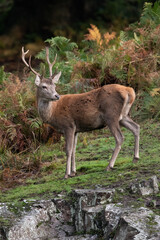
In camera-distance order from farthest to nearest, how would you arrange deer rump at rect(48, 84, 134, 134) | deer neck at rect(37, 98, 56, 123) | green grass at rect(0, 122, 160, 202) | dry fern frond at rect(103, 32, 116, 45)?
1. dry fern frond at rect(103, 32, 116, 45)
2. deer neck at rect(37, 98, 56, 123)
3. deer rump at rect(48, 84, 134, 134)
4. green grass at rect(0, 122, 160, 202)

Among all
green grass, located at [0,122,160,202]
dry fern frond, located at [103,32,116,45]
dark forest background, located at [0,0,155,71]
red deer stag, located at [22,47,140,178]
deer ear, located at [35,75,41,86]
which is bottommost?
green grass, located at [0,122,160,202]

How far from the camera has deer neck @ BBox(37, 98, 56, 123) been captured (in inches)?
320

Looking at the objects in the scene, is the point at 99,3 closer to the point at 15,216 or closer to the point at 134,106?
the point at 134,106

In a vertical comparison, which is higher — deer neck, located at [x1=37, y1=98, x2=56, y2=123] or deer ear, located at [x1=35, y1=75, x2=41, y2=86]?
deer ear, located at [x1=35, y1=75, x2=41, y2=86]

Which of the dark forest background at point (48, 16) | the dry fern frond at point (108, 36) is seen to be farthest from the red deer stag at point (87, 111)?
the dark forest background at point (48, 16)

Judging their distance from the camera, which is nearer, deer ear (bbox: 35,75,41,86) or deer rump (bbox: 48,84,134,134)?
deer rump (bbox: 48,84,134,134)

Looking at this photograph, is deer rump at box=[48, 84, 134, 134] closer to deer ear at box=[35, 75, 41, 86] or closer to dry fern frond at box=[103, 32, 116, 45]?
deer ear at box=[35, 75, 41, 86]

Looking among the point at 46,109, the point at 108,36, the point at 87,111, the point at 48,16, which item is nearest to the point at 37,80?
the point at 46,109

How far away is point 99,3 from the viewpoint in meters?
22.2

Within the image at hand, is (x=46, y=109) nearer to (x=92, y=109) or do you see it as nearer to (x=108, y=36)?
(x=92, y=109)

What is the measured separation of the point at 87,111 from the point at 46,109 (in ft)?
2.26

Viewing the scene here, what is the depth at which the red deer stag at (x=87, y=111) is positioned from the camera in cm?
773

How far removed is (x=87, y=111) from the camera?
791cm

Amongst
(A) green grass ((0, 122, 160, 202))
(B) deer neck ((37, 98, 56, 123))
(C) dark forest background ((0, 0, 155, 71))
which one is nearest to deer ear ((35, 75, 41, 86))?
(B) deer neck ((37, 98, 56, 123))
